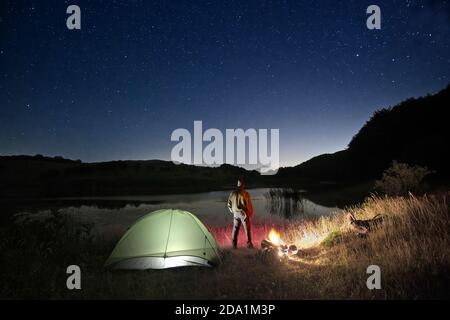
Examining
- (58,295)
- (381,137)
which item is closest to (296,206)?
(381,137)

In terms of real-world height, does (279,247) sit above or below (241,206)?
below

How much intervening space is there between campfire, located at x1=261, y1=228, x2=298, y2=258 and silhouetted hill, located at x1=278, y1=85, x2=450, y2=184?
99.6 ft

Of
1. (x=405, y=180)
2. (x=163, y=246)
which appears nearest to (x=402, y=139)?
(x=405, y=180)

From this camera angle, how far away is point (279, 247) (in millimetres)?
10461

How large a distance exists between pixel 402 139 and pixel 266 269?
46.2 m

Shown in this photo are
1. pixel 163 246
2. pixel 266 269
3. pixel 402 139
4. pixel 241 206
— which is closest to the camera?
pixel 266 269

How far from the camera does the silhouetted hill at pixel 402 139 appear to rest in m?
36.3

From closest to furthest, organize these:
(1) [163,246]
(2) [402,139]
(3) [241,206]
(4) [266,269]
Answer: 1. (4) [266,269]
2. (1) [163,246]
3. (3) [241,206]
4. (2) [402,139]

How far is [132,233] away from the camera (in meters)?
10.2

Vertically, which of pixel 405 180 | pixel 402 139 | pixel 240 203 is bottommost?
pixel 240 203

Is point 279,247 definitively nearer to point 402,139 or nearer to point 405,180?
point 405,180

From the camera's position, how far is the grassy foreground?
23.6 feet

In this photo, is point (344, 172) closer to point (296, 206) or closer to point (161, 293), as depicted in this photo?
point (296, 206)
